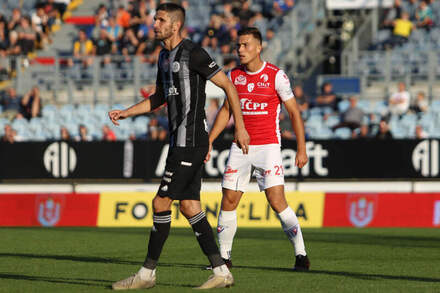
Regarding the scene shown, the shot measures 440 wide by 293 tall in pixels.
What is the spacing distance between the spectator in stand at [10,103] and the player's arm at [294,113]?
16.1 m

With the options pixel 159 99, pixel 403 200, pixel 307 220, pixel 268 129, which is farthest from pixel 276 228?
pixel 159 99

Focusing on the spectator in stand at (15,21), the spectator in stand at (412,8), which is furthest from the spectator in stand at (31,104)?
the spectator in stand at (412,8)

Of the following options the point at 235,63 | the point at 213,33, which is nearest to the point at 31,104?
the point at 213,33

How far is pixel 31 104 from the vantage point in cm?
2388

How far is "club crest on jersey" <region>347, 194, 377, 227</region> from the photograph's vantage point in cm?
1692

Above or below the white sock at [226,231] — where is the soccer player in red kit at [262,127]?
above

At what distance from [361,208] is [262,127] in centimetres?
760

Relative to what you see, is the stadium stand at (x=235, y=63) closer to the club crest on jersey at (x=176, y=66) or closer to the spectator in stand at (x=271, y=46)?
the spectator in stand at (x=271, y=46)

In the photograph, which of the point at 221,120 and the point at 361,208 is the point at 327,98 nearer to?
the point at 361,208

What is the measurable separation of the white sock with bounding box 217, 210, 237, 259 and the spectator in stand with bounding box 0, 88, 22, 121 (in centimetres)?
1560

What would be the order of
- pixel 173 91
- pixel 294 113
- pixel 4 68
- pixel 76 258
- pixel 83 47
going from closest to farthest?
pixel 173 91, pixel 294 113, pixel 76 258, pixel 4 68, pixel 83 47

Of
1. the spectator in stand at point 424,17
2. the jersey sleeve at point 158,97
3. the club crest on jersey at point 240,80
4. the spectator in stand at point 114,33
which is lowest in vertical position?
the jersey sleeve at point 158,97

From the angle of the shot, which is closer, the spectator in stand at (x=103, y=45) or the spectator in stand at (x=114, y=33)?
the spectator in stand at (x=103, y=45)

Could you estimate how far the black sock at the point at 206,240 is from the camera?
27.2 feet
